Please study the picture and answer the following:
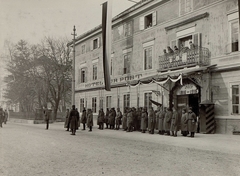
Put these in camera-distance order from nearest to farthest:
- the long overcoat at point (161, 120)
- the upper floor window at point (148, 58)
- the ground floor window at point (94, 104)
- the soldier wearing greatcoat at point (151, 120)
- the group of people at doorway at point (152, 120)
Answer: the group of people at doorway at point (152, 120) < the long overcoat at point (161, 120) < the soldier wearing greatcoat at point (151, 120) < the upper floor window at point (148, 58) < the ground floor window at point (94, 104)

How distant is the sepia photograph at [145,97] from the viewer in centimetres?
689

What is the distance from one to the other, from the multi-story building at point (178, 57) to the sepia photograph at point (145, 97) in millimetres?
63

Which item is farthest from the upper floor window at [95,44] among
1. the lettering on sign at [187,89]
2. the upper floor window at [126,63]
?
the lettering on sign at [187,89]

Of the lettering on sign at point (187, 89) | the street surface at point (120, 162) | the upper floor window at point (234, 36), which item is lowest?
the street surface at point (120, 162)

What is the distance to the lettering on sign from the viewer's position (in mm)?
16734

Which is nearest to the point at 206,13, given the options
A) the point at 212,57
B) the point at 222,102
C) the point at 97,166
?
the point at 212,57

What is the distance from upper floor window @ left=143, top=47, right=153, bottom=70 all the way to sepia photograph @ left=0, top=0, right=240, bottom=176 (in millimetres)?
77

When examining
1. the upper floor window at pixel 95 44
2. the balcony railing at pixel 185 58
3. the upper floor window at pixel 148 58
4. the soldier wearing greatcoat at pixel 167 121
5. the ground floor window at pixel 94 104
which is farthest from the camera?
the ground floor window at pixel 94 104

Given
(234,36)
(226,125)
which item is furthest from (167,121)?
(234,36)

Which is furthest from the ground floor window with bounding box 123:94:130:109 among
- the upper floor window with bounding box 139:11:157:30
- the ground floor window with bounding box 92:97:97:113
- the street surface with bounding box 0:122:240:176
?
the street surface with bounding box 0:122:240:176

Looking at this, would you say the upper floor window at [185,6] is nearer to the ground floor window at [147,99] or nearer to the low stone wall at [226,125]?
the ground floor window at [147,99]

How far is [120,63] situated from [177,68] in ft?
25.3

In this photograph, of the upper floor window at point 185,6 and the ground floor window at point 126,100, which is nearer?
the upper floor window at point 185,6

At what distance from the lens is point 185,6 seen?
17.5 m
